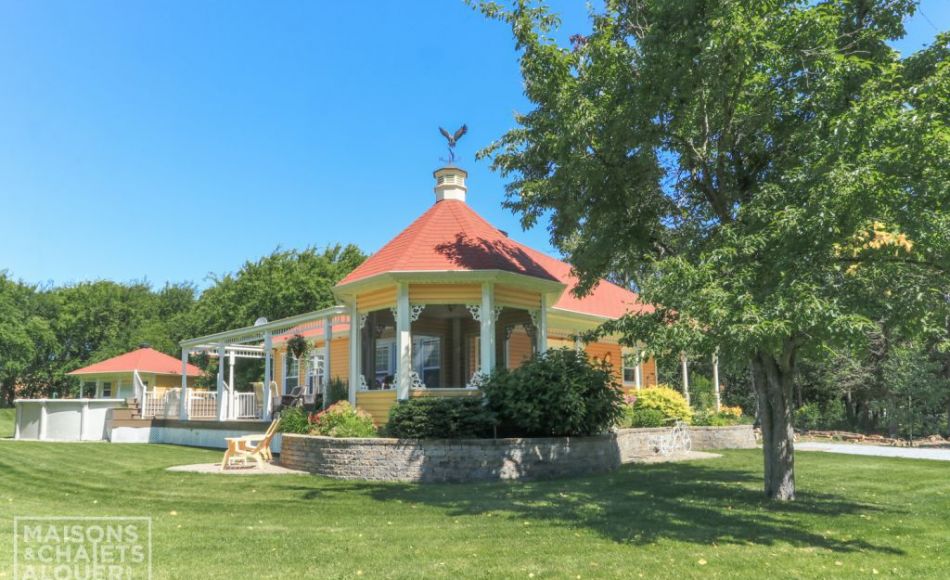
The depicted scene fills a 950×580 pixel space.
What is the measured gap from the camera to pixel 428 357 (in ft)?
62.0

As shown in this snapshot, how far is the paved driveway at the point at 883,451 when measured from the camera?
1538cm

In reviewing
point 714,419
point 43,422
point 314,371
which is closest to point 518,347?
point 714,419

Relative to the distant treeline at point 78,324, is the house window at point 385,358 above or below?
below

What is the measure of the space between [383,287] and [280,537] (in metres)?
7.96

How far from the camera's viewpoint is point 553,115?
32.1 ft

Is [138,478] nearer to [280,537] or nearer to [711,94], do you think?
[280,537]

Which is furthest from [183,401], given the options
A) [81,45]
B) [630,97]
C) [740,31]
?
[740,31]

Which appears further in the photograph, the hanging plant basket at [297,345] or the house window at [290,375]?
the house window at [290,375]

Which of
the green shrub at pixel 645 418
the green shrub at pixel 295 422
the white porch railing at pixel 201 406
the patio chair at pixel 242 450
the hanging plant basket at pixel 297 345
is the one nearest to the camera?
the patio chair at pixel 242 450

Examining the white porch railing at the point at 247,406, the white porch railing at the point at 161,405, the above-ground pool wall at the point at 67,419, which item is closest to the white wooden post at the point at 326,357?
the white porch railing at the point at 247,406

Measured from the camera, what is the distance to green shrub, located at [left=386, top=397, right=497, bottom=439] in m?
11.6

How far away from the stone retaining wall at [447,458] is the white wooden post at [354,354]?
7.20 ft

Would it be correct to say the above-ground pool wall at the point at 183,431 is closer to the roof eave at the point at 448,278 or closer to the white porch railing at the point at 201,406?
the white porch railing at the point at 201,406

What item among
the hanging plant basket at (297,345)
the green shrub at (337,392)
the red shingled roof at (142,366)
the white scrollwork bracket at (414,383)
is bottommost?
the green shrub at (337,392)
